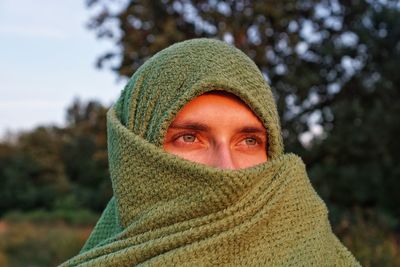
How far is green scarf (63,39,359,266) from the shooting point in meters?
1.61

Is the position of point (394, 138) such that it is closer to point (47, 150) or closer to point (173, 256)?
point (173, 256)

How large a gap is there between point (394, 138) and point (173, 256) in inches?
651

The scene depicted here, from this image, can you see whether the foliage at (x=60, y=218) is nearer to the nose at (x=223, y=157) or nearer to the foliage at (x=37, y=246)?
the foliage at (x=37, y=246)

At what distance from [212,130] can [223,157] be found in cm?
9

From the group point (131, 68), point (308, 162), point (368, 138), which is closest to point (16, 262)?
point (131, 68)

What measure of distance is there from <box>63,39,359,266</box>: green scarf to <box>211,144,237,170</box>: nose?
0.37ft

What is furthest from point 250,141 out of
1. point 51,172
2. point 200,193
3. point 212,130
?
point 51,172

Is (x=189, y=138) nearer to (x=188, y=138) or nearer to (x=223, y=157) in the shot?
(x=188, y=138)

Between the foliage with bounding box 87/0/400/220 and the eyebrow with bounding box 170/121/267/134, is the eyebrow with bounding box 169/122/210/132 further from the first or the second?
the foliage with bounding box 87/0/400/220

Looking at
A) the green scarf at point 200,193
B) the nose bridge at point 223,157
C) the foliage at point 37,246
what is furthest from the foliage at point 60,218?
the nose bridge at point 223,157

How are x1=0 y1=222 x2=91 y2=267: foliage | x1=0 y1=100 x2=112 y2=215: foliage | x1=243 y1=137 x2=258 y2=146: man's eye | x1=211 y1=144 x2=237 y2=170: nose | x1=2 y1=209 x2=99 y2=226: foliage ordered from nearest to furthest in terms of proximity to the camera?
1. x1=211 y1=144 x2=237 y2=170: nose
2. x1=243 y1=137 x2=258 y2=146: man's eye
3. x1=0 y1=222 x2=91 y2=267: foliage
4. x1=2 y1=209 x2=99 y2=226: foliage
5. x1=0 y1=100 x2=112 y2=215: foliage

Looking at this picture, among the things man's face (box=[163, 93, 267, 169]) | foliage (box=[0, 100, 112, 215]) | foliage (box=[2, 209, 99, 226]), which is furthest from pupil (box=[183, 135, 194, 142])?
foliage (box=[0, 100, 112, 215])

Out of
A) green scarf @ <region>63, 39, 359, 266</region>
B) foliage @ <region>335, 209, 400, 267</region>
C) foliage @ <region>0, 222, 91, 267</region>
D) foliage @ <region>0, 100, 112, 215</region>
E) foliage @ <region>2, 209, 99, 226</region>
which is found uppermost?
A: foliage @ <region>0, 100, 112, 215</region>

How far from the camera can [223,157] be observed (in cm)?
178
